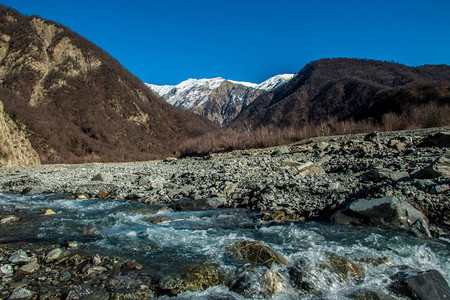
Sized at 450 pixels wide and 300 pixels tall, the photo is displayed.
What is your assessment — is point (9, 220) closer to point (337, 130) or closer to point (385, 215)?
point (385, 215)

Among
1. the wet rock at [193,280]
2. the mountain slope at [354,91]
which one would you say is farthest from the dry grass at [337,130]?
the mountain slope at [354,91]

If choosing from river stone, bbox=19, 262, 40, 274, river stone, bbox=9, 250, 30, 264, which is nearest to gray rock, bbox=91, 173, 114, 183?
river stone, bbox=9, 250, 30, 264

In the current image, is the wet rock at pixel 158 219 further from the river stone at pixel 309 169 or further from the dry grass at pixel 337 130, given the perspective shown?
the dry grass at pixel 337 130

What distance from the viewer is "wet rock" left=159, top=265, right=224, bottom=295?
3313 millimetres

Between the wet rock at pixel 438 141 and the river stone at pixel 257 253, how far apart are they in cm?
982

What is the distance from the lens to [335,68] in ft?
376

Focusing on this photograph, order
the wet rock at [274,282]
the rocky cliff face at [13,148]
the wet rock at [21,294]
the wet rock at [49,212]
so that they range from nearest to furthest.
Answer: the wet rock at [21,294] < the wet rock at [274,282] < the wet rock at [49,212] < the rocky cliff face at [13,148]

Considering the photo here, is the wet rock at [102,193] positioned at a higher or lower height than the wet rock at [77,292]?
lower

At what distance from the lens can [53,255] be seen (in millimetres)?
3988

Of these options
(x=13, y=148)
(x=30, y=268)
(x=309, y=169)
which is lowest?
(x=30, y=268)

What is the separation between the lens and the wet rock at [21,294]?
296cm

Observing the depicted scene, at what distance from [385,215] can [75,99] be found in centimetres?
7033

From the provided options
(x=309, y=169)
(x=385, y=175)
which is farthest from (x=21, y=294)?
(x=309, y=169)

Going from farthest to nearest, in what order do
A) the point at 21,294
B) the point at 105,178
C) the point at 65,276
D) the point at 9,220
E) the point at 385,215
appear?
the point at 105,178
the point at 9,220
the point at 385,215
the point at 65,276
the point at 21,294
